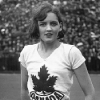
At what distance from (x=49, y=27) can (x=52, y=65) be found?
0.24 m

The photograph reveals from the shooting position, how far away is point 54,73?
2.07 metres

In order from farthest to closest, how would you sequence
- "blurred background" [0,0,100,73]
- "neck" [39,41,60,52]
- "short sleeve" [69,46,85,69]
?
"blurred background" [0,0,100,73] < "neck" [39,41,60,52] < "short sleeve" [69,46,85,69]

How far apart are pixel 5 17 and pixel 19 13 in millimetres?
381

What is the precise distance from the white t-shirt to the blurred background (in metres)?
5.53

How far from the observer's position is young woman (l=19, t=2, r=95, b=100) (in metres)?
2.07

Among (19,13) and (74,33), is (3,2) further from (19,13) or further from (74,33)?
(74,33)

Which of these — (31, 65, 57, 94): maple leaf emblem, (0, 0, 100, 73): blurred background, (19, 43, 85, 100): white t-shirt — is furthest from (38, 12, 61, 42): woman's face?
(0, 0, 100, 73): blurred background

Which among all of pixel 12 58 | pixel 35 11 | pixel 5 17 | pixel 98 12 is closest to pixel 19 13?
pixel 5 17

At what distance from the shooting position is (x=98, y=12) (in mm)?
8000

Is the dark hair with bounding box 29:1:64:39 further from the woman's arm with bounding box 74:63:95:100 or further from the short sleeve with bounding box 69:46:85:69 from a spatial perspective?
the woman's arm with bounding box 74:63:95:100

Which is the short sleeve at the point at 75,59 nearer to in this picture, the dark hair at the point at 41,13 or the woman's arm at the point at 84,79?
the woman's arm at the point at 84,79

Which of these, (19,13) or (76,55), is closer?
(76,55)

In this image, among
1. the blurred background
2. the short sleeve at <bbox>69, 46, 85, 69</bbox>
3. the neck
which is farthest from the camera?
the blurred background

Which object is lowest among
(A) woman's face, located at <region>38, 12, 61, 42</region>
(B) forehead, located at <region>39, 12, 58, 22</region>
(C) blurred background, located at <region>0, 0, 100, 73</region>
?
(C) blurred background, located at <region>0, 0, 100, 73</region>
